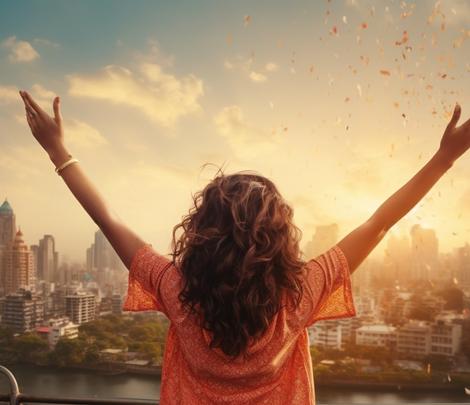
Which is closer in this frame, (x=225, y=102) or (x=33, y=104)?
(x=33, y=104)

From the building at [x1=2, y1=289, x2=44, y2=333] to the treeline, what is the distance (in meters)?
0.55

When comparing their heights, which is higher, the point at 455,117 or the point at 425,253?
the point at 425,253

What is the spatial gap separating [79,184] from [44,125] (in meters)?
0.14

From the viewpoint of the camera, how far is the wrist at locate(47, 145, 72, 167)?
32.4 inches

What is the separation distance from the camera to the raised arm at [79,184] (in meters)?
0.71

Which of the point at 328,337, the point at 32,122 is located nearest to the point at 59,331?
the point at 328,337

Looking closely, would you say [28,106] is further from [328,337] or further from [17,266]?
[17,266]

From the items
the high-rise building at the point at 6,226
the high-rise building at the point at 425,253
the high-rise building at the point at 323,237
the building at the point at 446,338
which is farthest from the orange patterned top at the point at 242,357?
the high-rise building at the point at 6,226

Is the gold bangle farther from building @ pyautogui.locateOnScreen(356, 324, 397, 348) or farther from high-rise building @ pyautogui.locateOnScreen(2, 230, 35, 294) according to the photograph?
high-rise building @ pyautogui.locateOnScreen(2, 230, 35, 294)

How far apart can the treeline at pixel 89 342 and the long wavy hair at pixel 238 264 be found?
10.3 m

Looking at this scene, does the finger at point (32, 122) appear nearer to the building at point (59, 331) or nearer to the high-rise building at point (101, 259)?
the building at point (59, 331)

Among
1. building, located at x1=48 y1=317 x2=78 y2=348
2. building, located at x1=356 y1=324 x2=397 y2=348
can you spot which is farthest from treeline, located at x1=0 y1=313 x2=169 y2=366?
building, located at x1=356 y1=324 x2=397 y2=348

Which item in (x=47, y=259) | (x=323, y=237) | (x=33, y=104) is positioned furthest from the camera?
(x=47, y=259)

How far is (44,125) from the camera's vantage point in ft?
2.76
